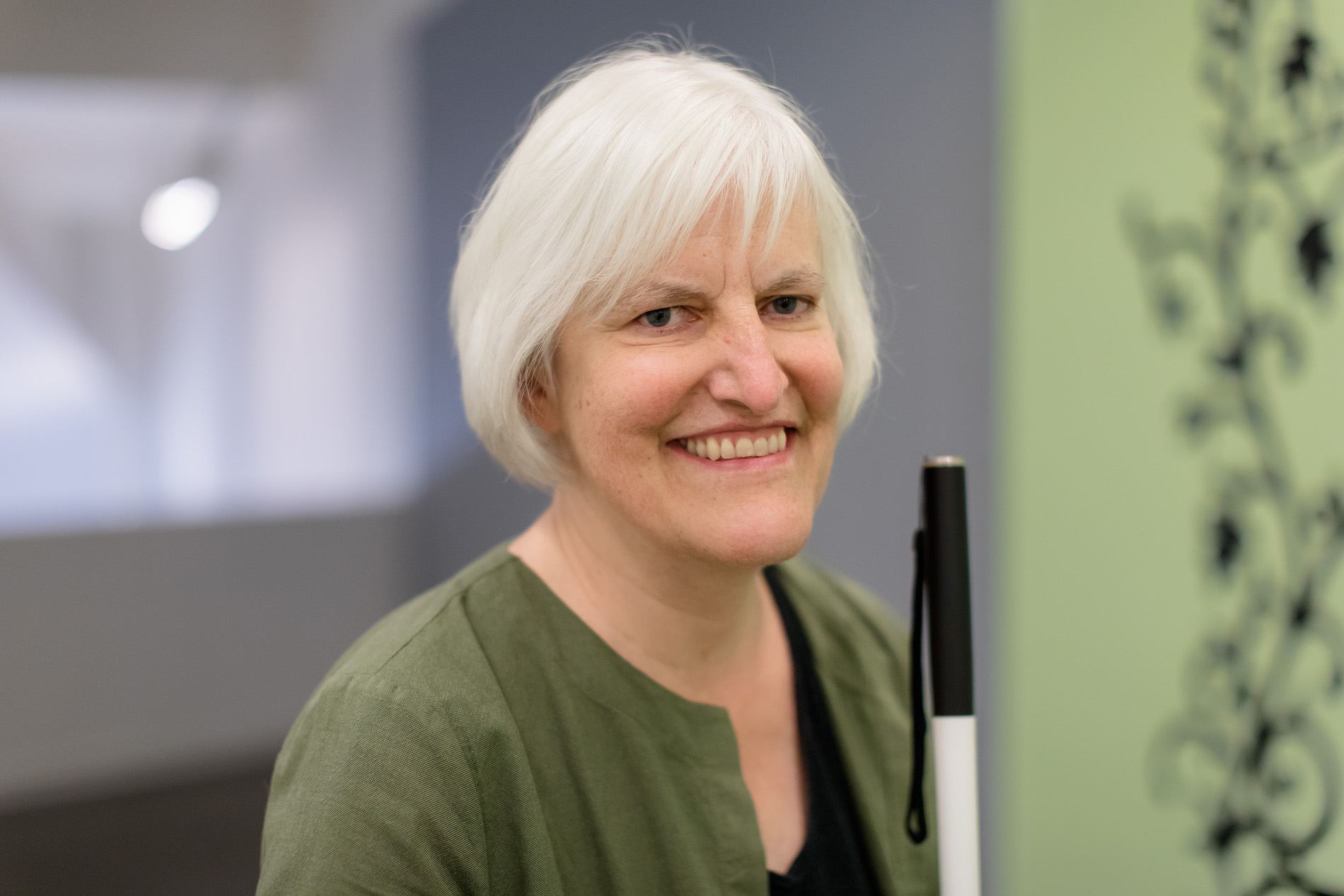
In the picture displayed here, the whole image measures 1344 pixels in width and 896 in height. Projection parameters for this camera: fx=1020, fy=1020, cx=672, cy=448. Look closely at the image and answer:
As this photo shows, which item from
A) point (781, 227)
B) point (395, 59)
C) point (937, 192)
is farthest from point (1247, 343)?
point (395, 59)

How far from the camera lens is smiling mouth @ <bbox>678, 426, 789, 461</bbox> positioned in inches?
36.6

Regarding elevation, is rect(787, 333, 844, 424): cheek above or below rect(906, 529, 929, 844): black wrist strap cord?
above

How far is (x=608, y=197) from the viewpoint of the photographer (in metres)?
0.90

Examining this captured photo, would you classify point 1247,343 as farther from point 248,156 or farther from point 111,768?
point 111,768

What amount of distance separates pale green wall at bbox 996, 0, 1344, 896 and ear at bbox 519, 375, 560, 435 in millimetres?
1221

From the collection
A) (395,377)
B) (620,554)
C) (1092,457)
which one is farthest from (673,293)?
(395,377)

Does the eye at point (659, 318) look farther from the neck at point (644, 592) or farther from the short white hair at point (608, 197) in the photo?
the neck at point (644, 592)

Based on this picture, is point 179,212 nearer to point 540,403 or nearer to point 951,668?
point 540,403

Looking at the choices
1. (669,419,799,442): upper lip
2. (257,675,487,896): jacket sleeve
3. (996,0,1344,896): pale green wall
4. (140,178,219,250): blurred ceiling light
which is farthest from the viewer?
(140,178,219,250): blurred ceiling light

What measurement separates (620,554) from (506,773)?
0.24 meters

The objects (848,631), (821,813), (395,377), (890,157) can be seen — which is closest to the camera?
(821,813)

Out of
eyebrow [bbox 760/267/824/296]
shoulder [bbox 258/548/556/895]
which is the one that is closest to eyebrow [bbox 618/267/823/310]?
eyebrow [bbox 760/267/824/296]

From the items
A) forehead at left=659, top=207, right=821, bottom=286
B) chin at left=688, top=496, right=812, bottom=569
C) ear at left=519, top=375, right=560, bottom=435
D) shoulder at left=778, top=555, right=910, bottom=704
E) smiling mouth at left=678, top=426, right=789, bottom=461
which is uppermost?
forehead at left=659, top=207, right=821, bottom=286

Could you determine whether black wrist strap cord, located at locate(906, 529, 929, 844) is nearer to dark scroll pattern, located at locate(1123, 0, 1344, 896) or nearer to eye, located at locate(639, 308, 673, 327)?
eye, located at locate(639, 308, 673, 327)
